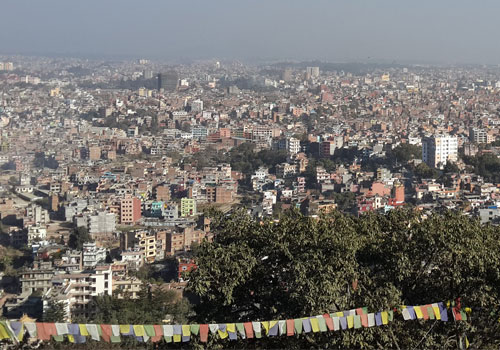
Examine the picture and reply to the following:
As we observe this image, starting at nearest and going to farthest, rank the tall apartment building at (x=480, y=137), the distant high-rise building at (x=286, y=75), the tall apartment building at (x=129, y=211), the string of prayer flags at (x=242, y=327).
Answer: the string of prayer flags at (x=242, y=327) → the tall apartment building at (x=129, y=211) → the tall apartment building at (x=480, y=137) → the distant high-rise building at (x=286, y=75)

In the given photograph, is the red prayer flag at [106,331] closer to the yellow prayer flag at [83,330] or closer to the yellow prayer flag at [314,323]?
the yellow prayer flag at [83,330]

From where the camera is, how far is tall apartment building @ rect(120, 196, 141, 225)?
12438mm

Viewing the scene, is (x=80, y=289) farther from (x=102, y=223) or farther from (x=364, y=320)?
(x=364, y=320)

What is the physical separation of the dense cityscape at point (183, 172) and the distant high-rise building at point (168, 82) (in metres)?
3.43

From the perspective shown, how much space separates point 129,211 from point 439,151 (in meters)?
8.11

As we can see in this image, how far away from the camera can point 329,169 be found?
1686 centimetres

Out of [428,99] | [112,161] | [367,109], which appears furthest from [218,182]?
[428,99]

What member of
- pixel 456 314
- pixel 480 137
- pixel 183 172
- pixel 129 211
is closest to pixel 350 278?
pixel 456 314

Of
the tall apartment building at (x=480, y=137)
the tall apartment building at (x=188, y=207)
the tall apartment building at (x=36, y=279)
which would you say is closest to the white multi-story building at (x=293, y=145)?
the tall apartment building at (x=480, y=137)

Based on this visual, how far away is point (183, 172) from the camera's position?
16.8 metres

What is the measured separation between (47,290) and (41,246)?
2.19 metres

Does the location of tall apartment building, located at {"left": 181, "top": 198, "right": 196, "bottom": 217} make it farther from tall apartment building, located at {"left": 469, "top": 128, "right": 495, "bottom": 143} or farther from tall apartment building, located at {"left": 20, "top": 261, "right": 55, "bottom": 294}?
tall apartment building, located at {"left": 469, "top": 128, "right": 495, "bottom": 143}

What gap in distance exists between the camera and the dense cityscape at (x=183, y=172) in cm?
830

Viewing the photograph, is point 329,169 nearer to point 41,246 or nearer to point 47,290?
point 41,246
